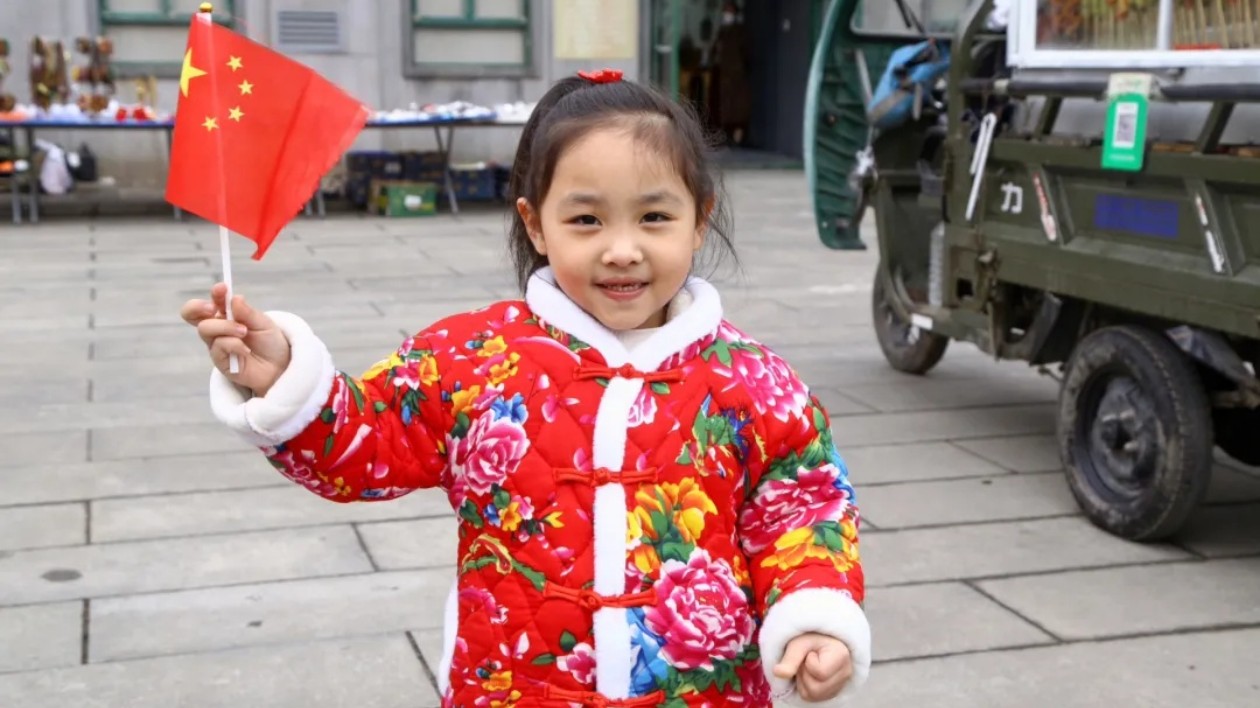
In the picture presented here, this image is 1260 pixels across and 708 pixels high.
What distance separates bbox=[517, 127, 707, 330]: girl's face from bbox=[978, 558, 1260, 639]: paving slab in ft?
7.41

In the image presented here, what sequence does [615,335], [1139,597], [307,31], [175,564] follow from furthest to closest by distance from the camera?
[307,31] < [175,564] < [1139,597] < [615,335]

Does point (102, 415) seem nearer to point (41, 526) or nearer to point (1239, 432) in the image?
point (41, 526)

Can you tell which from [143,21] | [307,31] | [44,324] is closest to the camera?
[44,324]

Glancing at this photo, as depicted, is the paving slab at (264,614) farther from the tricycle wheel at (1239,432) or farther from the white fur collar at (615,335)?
the tricycle wheel at (1239,432)

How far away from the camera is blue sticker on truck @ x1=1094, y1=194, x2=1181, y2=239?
14.7 feet

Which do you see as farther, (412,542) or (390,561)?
(412,542)

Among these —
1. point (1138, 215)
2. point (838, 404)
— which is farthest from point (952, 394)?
point (1138, 215)

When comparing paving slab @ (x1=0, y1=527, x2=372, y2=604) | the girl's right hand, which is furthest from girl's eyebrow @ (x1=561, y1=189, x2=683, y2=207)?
paving slab @ (x1=0, y1=527, x2=372, y2=604)

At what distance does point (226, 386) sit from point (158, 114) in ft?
41.9

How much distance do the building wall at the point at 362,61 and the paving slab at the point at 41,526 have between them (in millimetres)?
10335

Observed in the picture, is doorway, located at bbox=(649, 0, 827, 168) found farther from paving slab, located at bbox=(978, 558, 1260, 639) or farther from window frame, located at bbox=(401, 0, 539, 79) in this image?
paving slab, located at bbox=(978, 558, 1260, 639)

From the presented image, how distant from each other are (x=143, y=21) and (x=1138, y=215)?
12056mm

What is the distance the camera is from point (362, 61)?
1552cm

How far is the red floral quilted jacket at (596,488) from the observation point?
203 cm
